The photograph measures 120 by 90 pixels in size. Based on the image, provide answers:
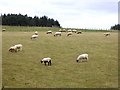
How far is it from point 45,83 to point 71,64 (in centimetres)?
651

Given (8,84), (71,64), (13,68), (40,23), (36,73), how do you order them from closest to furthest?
(8,84), (36,73), (13,68), (71,64), (40,23)

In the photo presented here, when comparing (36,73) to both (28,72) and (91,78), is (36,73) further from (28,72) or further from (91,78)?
(91,78)

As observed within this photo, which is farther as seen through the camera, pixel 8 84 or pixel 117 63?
pixel 117 63

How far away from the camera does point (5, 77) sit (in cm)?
1912

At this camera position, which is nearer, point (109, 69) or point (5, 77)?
point (5, 77)

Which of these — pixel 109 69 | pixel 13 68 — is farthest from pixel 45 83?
pixel 109 69

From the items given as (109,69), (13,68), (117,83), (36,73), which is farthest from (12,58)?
(117,83)

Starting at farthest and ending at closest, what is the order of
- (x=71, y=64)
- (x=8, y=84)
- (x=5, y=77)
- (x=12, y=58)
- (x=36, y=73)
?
(x=12, y=58), (x=71, y=64), (x=36, y=73), (x=5, y=77), (x=8, y=84)

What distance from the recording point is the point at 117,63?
81.7 ft

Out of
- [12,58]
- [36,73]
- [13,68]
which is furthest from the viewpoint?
[12,58]

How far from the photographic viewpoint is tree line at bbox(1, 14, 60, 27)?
133m

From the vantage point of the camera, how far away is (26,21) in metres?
139

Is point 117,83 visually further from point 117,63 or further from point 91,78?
point 117,63

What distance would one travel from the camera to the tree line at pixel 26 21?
133 m
